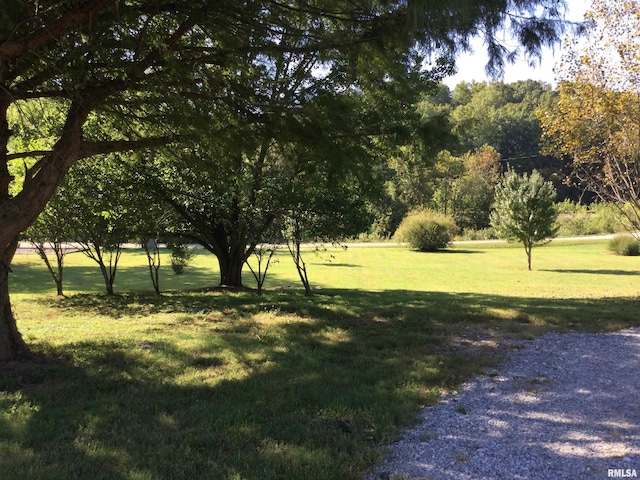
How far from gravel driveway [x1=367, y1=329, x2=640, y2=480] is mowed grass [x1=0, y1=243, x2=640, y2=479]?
0.81 ft

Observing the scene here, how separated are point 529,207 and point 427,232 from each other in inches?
554

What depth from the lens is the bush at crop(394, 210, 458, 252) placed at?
128ft

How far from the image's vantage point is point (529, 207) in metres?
25.2

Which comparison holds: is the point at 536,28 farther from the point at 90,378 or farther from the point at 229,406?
the point at 90,378

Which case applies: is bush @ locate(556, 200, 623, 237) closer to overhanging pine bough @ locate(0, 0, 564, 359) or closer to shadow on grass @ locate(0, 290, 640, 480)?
shadow on grass @ locate(0, 290, 640, 480)

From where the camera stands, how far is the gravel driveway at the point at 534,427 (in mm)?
2932

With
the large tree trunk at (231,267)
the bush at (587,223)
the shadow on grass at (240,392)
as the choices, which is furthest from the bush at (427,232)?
the shadow on grass at (240,392)

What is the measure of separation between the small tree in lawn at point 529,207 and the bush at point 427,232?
12963 mm

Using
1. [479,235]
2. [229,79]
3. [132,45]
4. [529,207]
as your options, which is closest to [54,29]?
[132,45]

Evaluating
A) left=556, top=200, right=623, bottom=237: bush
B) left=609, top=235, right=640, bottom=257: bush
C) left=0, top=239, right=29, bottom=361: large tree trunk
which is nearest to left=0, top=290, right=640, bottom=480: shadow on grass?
left=0, top=239, right=29, bottom=361: large tree trunk

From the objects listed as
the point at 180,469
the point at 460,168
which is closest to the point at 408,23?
the point at 180,469

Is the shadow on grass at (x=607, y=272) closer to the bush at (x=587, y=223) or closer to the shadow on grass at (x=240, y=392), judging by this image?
the shadow on grass at (x=240, y=392)

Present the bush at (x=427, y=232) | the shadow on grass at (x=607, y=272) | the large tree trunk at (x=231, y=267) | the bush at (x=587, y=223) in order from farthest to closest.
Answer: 1. the bush at (x=587, y=223)
2. the bush at (x=427, y=232)
3. the shadow on grass at (x=607, y=272)
4. the large tree trunk at (x=231, y=267)

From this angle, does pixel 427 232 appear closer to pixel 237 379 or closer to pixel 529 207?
pixel 529 207
